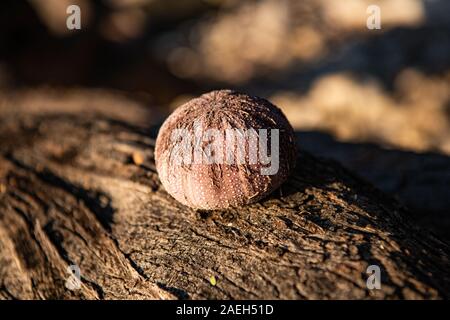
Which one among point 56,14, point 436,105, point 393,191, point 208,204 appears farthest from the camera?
point 56,14

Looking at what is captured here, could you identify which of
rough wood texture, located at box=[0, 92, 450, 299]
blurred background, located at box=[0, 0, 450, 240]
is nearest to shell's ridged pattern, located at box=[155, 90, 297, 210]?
rough wood texture, located at box=[0, 92, 450, 299]

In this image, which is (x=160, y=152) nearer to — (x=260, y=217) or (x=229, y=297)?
(x=260, y=217)

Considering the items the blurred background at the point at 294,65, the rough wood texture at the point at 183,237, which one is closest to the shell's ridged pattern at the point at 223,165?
the rough wood texture at the point at 183,237

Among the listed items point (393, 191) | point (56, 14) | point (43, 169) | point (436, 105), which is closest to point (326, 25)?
point (436, 105)

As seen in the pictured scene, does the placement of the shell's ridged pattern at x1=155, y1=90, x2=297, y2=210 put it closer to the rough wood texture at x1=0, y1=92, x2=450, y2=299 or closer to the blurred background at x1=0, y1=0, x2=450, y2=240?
the rough wood texture at x1=0, y1=92, x2=450, y2=299

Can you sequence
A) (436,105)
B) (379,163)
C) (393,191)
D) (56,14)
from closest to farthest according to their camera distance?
1. (393,191)
2. (379,163)
3. (436,105)
4. (56,14)

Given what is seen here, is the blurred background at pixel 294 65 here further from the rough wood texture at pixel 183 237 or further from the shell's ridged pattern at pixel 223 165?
the shell's ridged pattern at pixel 223 165
